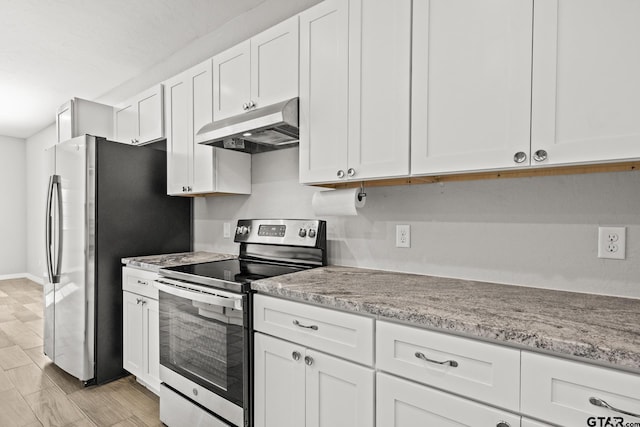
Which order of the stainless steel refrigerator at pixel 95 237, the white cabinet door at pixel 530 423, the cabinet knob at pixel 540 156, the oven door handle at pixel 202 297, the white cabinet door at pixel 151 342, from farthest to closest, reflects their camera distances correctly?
the stainless steel refrigerator at pixel 95 237 < the white cabinet door at pixel 151 342 < the oven door handle at pixel 202 297 < the cabinet knob at pixel 540 156 < the white cabinet door at pixel 530 423

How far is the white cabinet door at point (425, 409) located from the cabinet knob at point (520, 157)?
2.63ft

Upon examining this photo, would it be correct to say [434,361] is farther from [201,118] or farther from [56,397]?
[56,397]

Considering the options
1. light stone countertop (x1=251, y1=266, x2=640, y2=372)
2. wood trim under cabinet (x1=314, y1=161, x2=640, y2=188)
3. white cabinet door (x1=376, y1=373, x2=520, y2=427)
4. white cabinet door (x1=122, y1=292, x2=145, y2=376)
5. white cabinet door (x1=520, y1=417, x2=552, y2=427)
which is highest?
wood trim under cabinet (x1=314, y1=161, x2=640, y2=188)

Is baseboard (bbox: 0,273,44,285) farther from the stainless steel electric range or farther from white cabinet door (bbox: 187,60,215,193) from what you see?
the stainless steel electric range

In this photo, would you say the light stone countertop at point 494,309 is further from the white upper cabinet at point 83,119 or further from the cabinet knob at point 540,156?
the white upper cabinet at point 83,119

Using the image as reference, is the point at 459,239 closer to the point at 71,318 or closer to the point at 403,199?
the point at 403,199

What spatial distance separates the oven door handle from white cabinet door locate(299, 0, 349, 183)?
0.70 m

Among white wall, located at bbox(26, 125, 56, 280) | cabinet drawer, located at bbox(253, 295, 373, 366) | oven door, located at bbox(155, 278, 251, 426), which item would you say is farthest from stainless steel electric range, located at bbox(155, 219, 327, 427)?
white wall, located at bbox(26, 125, 56, 280)

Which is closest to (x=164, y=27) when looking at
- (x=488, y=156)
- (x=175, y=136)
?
(x=175, y=136)

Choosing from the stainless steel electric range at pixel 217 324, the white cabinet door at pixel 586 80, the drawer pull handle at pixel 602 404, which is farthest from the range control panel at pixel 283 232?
the drawer pull handle at pixel 602 404

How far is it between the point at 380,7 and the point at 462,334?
54.2 inches

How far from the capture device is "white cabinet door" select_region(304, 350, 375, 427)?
1259 mm

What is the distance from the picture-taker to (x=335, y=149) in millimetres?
1732

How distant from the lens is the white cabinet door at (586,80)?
3.48 feet
